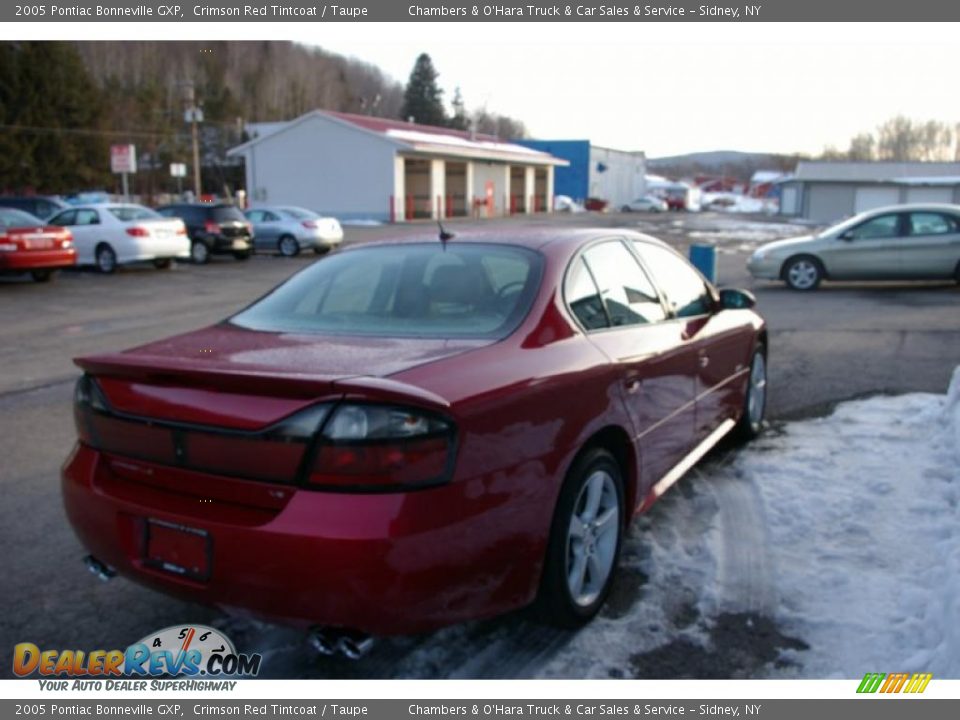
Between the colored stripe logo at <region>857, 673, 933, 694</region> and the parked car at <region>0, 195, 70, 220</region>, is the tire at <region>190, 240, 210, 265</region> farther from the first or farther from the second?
the colored stripe logo at <region>857, 673, 933, 694</region>

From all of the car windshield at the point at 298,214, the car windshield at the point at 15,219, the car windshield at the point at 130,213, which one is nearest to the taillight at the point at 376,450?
the car windshield at the point at 15,219

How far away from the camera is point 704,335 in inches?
180

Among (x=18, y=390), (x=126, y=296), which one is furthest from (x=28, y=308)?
(x=18, y=390)

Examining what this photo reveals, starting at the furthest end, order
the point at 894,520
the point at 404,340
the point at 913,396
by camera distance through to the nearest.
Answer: the point at 913,396, the point at 894,520, the point at 404,340

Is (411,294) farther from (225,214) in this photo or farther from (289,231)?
(289,231)

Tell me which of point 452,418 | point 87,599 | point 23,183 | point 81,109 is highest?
point 81,109

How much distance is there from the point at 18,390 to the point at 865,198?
54.4 meters

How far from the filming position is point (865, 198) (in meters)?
52.8

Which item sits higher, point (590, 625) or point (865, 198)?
point (865, 198)

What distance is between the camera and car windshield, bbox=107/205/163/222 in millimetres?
18547

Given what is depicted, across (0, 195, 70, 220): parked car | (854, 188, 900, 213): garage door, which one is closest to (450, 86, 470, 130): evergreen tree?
(854, 188, 900, 213): garage door

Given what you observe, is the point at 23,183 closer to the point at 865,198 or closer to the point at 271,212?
the point at 271,212

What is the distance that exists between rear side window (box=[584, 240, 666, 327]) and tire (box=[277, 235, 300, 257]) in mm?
20053

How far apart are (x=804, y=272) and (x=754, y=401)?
32.6 ft
